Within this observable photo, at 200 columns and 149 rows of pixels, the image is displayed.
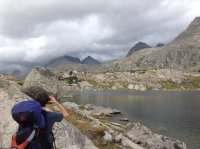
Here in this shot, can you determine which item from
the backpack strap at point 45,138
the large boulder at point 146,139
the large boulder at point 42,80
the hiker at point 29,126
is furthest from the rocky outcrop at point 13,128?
the large boulder at point 42,80

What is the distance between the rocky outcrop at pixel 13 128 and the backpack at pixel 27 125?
1281 centimetres

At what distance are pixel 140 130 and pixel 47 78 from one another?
15398 mm

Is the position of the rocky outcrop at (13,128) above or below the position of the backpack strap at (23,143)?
below

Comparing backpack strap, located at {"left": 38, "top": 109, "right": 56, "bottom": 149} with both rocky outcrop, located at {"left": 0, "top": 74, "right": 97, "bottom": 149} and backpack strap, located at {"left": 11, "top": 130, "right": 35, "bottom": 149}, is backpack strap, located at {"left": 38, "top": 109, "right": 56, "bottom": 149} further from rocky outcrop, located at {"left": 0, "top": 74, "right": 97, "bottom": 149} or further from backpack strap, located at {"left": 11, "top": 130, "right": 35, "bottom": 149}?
rocky outcrop, located at {"left": 0, "top": 74, "right": 97, "bottom": 149}

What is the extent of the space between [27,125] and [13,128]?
43.3ft

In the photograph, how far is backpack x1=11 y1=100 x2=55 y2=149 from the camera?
30.4 ft

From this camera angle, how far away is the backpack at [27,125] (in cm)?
927

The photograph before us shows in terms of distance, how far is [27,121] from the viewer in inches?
370

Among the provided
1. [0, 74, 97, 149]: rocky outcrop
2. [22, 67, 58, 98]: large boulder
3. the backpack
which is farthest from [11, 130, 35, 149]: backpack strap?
[22, 67, 58, 98]: large boulder

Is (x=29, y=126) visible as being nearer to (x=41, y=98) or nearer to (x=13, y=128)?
(x=41, y=98)

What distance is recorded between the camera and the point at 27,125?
375 inches

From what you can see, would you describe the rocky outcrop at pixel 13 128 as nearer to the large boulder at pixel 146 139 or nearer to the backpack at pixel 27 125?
the backpack at pixel 27 125

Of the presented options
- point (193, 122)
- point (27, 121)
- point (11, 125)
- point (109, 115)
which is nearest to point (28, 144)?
point (27, 121)

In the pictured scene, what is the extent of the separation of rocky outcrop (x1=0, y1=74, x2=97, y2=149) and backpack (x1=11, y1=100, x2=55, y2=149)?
42.0 ft
